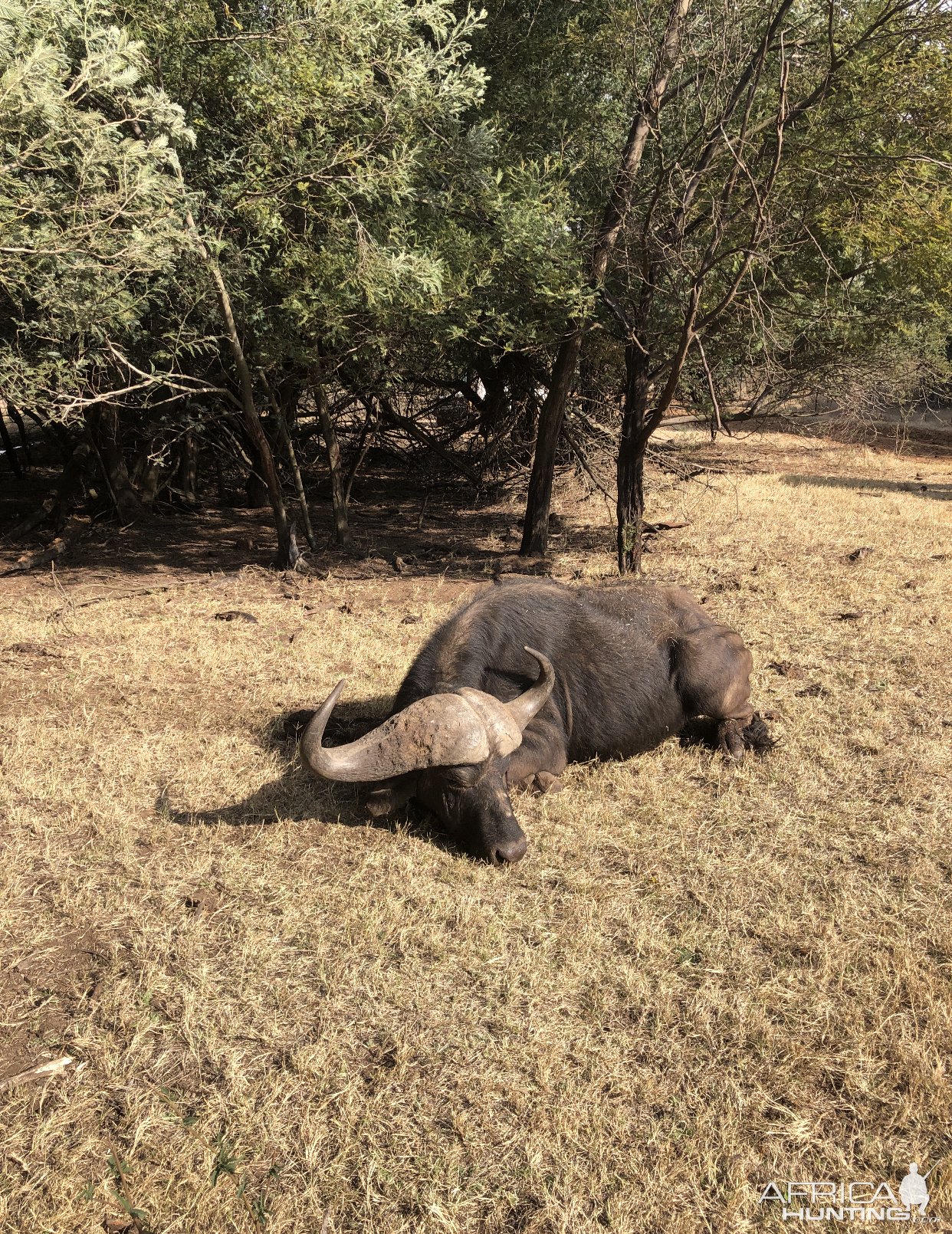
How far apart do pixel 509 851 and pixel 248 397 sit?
21.1ft

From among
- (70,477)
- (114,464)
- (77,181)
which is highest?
(77,181)

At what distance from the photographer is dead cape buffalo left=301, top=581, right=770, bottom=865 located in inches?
173

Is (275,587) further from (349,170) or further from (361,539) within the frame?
(349,170)

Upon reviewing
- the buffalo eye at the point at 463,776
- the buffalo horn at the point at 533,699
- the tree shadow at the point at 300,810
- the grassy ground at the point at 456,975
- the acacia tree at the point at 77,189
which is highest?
the acacia tree at the point at 77,189

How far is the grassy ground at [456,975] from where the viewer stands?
2.81m

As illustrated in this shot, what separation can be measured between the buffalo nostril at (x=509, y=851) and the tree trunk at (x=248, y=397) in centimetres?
601

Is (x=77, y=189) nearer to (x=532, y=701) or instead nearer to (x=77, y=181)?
(x=77, y=181)

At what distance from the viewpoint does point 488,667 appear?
16.8ft

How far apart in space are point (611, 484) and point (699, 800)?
801 centimetres

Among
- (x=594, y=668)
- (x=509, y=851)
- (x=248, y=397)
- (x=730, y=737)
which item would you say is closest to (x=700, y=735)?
(x=730, y=737)

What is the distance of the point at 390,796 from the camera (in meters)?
4.65

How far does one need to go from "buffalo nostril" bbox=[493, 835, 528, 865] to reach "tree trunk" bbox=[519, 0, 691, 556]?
5.94 meters

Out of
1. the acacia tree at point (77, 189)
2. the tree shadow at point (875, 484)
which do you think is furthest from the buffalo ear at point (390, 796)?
the tree shadow at point (875, 484)

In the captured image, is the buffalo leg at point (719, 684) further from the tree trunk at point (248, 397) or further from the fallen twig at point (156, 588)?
the fallen twig at point (156, 588)
